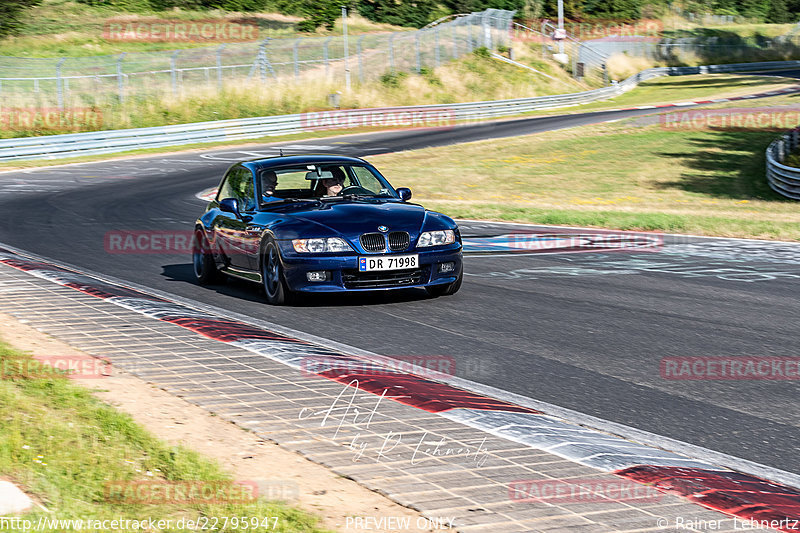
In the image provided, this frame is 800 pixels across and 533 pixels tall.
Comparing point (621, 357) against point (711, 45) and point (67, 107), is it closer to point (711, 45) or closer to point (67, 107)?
point (67, 107)

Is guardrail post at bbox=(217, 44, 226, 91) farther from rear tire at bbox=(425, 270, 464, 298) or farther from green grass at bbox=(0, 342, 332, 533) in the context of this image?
green grass at bbox=(0, 342, 332, 533)

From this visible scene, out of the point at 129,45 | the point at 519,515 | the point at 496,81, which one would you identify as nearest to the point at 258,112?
the point at 496,81

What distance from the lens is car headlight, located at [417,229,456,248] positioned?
33.9ft

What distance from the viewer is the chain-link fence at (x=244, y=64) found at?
45562mm

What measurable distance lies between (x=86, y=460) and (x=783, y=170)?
Result: 25.0 m

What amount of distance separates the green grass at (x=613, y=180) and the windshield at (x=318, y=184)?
813 cm

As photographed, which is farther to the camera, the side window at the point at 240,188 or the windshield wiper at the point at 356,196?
the side window at the point at 240,188

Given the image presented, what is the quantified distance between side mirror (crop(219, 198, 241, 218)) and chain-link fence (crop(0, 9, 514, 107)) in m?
32.7

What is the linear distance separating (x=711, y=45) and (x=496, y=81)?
109 feet

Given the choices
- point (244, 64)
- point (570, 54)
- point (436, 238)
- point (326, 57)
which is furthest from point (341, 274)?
point (570, 54)

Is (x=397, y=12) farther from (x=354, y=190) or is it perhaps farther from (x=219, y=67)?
(x=354, y=190)

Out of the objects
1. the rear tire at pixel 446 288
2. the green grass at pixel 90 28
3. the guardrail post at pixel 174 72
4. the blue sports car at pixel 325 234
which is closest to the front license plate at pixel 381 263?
the blue sports car at pixel 325 234

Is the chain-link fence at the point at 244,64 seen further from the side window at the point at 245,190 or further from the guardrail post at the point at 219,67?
the side window at the point at 245,190

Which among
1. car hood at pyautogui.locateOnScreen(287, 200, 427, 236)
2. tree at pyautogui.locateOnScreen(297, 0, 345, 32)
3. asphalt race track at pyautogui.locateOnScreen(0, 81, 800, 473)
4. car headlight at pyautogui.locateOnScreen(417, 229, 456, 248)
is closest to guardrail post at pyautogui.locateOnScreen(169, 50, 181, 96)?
asphalt race track at pyautogui.locateOnScreen(0, 81, 800, 473)
